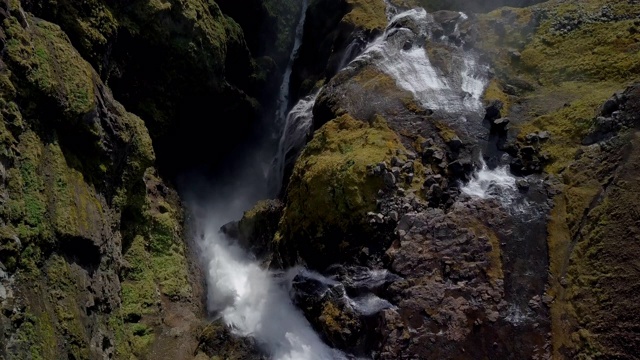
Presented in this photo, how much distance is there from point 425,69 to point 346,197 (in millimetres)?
10367

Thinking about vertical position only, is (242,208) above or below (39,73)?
above

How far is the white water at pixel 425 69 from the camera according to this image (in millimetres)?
23766

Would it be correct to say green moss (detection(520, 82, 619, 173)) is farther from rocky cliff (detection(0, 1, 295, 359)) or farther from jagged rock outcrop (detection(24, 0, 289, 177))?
jagged rock outcrop (detection(24, 0, 289, 177))

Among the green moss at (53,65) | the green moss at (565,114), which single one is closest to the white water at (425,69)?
the green moss at (565,114)

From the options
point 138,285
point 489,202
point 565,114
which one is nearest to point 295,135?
Result: point 138,285

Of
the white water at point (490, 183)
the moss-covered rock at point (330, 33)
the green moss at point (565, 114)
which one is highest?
the moss-covered rock at point (330, 33)

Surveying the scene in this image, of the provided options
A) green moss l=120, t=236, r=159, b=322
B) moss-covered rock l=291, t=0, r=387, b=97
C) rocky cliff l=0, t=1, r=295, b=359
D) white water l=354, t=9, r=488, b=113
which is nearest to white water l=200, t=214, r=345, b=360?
rocky cliff l=0, t=1, r=295, b=359

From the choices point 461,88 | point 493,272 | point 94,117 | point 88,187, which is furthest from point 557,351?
point 94,117

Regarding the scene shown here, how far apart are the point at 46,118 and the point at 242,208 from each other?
55.1 ft

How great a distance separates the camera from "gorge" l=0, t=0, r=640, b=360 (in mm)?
14891

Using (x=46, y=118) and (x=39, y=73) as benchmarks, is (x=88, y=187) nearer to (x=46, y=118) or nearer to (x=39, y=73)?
(x=46, y=118)

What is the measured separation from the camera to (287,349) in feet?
61.5

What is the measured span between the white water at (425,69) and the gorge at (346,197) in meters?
0.13

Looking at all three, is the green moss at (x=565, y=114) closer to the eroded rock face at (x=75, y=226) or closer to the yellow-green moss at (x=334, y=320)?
the yellow-green moss at (x=334, y=320)
